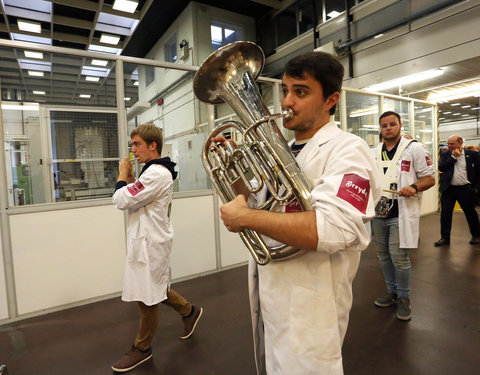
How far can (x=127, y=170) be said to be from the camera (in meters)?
1.93

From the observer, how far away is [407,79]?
237 inches

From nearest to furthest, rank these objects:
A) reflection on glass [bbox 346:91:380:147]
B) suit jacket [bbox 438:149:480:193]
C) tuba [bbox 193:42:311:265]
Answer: tuba [bbox 193:42:311:265] < suit jacket [bbox 438:149:480:193] < reflection on glass [bbox 346:91:380:147]

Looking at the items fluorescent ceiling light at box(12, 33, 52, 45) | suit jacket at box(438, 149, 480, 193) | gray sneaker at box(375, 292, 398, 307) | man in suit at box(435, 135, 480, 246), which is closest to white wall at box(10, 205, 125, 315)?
gray sneaker at box(375, 292, 398, 307)

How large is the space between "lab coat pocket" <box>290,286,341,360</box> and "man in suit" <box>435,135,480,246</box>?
4.29m

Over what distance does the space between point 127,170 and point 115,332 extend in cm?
133

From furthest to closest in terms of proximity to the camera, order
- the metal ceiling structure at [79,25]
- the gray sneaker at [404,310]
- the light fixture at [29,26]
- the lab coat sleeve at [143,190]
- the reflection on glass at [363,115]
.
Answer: the light fixture at [29,26], the metal ceiling structure at [79,25], the reflection on glass at [363,115], the gray sneaker at [404,310], the lab coat sleeve at [143,190]

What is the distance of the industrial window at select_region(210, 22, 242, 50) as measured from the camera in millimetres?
7503

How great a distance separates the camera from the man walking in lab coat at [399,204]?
2.34 m

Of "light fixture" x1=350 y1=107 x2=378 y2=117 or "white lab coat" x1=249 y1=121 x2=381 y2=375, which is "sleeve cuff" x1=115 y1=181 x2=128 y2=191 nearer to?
"white lab coat" x1=249 y1=121 x2=381 y2=375

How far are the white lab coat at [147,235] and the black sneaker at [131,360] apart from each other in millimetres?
375

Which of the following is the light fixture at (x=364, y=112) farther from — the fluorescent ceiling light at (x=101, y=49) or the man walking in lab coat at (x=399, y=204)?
the fluorescent ceiling light at (x=101, y=49)

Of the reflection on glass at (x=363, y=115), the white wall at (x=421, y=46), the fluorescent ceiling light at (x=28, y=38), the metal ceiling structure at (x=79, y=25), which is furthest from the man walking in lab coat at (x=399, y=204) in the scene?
the fluorescent ceiling light at (x=28, y=38)

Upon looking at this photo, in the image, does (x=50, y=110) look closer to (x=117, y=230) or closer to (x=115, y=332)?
(x=117, y=230)

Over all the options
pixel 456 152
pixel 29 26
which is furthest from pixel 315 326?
pixel 29 26
